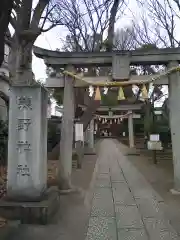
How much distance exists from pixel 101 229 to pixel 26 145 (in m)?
2.12

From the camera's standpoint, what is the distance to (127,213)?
19.8ft

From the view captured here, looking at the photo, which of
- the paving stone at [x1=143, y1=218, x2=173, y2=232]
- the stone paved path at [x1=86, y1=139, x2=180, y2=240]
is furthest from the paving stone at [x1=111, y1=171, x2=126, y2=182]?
A: the paving stone at [x1=143, y1=218, x2=173, y2=232]

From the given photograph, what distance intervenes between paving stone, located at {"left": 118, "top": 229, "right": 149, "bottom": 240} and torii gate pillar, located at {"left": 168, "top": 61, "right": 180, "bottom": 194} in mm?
3367

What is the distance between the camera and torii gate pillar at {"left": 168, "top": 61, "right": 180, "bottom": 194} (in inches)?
314

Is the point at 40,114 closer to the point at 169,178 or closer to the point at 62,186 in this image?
the point at 62,186

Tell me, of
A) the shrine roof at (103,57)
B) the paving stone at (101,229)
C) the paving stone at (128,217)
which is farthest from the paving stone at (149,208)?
the shrine roof at (103,57)

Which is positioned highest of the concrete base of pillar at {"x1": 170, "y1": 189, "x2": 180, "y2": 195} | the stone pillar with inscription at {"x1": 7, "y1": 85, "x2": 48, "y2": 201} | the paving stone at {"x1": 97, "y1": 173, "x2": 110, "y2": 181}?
the stone pillar with inscription at {"x1": 7, "y1": 85, "x2": 48, "y2": 201}

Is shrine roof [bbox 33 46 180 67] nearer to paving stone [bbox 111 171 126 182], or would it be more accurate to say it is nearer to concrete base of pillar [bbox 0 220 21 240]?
paving stone [bbox 111 171 126 182]

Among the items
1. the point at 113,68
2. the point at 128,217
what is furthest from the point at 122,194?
the point at 113,68

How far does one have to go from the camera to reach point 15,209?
5141 millimetres

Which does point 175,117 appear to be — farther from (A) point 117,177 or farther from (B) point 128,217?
(A) point 117,177

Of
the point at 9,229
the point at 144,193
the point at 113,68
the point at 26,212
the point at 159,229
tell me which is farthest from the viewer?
the point at 113,68

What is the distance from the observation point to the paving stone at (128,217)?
5.25 m

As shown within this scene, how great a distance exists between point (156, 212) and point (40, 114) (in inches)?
126
